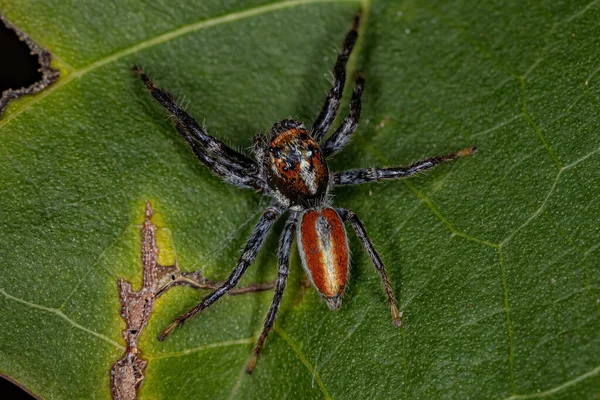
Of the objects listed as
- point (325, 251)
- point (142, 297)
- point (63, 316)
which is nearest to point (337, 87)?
point (325, 251)

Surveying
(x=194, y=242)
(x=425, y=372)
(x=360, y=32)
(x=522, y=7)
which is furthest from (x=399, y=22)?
(x=425, y=372)

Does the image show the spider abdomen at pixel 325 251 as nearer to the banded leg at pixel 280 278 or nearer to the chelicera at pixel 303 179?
the chelicera at pixel 303 179

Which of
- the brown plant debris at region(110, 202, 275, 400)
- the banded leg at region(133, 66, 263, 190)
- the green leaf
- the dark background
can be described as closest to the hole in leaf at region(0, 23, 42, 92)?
the dark background

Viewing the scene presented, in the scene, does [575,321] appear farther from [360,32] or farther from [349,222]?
[360,32]

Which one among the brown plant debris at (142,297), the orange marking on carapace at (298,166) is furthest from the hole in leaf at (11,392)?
Answer: the orange marking on carapace at (298,166)


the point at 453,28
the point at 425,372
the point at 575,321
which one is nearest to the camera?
the point at 575,321

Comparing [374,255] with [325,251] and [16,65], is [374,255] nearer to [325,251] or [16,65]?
[325,251]
